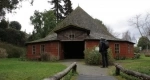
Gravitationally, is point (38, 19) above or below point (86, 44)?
above

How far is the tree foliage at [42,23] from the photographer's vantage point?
56.3m

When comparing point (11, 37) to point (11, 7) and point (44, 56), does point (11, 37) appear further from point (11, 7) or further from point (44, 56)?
point (11, 7)

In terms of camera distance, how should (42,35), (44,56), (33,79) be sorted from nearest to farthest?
(33,79), (44,56), (42,35)

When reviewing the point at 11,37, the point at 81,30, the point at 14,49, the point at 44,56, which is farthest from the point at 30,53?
the point at 11,37

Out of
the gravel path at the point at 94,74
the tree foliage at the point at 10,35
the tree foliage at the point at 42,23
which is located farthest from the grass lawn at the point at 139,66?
the tree foliage at the point at 10,35

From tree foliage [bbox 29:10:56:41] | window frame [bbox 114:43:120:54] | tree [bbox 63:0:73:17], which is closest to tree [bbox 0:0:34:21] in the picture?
window frame [bbox 114:43:120:54]

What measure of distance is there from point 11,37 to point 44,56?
2564 centimetres

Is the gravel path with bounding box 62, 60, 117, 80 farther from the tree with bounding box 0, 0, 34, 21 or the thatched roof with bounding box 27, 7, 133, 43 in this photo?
the thatched roof with bounding box 27, 7, 133, 43

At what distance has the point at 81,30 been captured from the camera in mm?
35438

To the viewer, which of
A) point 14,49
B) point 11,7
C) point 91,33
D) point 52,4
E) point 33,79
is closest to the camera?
point 33,79

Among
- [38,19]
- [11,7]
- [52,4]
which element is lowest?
[11,7]

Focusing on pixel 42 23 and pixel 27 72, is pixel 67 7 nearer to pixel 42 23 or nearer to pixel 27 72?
pixel 42 23

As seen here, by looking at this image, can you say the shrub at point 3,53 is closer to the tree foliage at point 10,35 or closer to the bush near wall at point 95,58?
the tree foliage at point 10,35

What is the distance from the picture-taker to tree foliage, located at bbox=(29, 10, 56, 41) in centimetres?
5634
